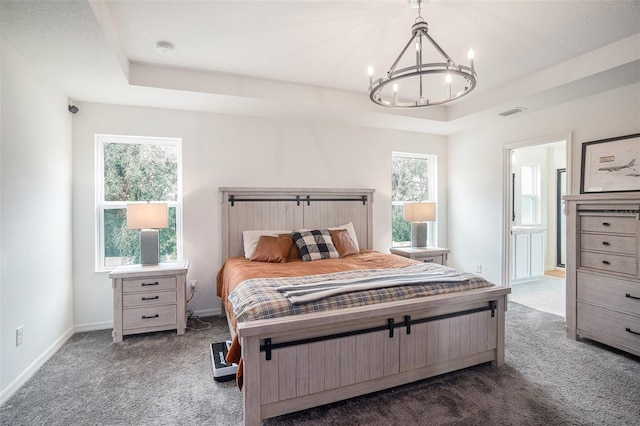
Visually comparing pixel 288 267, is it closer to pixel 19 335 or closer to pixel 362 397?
pixel 362 397

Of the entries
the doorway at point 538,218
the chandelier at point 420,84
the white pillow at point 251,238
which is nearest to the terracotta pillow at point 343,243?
the white pillow at point 251,238

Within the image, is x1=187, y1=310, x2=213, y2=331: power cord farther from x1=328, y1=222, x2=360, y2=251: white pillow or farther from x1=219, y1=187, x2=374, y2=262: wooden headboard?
x1=328, y1=222, x2=360, y2=251: white pillow

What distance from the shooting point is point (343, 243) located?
12.0 ft

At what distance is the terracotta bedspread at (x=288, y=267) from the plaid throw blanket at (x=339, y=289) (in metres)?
0.20

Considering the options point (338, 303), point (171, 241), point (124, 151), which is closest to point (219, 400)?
point (338, 303)

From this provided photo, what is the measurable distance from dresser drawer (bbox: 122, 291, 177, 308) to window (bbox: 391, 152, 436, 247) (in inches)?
119

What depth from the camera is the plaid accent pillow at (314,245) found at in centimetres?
338

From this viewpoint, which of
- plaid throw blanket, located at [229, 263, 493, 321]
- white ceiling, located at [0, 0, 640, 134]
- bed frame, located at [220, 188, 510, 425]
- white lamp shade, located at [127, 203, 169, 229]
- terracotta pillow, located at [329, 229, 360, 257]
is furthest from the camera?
terracotta pillow, located at [329, 229, 360, 257]

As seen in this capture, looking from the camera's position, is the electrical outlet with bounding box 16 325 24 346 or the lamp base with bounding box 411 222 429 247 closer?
the electrical outlet with bounding box 16 325 24 346

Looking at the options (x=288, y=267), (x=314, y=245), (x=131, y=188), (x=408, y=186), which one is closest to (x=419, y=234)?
(x=408, y=186)

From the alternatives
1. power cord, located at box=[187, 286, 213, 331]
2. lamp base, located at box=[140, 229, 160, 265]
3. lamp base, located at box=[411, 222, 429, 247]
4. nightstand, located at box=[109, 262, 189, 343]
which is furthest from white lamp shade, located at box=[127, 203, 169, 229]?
lamp base, located at box=[411, 222, 429, 247]

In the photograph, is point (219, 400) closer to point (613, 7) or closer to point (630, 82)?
point (613, 7)

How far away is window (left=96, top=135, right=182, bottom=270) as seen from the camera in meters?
3.39

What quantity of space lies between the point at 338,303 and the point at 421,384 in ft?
2.89
